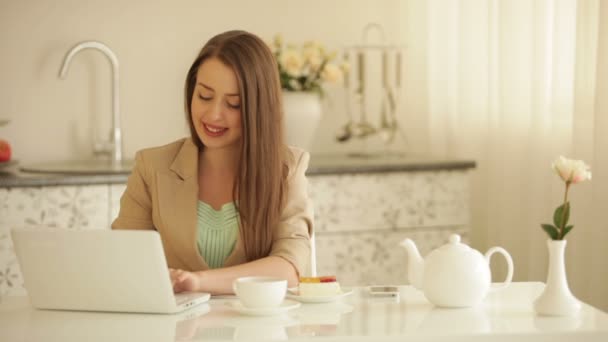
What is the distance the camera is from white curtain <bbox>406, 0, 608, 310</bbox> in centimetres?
302

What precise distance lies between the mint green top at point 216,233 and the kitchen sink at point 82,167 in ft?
3.29

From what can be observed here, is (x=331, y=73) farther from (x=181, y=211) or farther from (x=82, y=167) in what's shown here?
(x=181, y=211)

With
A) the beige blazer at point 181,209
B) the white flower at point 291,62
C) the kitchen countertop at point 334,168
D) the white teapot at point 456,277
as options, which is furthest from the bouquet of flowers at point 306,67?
the white teapot at point 456,277

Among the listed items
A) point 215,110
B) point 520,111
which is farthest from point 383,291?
point 520,111

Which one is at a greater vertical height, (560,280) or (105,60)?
(105,60)

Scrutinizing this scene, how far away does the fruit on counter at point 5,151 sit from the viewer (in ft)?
10.8

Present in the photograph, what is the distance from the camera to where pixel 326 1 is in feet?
12.7

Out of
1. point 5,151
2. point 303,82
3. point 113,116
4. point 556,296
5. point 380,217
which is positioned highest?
point 303,82

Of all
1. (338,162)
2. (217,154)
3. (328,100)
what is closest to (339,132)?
(328,100)

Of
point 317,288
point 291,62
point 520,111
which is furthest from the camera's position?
point 291,62

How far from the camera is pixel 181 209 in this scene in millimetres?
2150

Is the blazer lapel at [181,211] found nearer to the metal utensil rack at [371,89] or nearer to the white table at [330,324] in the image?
the white table at [330,324]

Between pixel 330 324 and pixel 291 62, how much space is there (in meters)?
2.00

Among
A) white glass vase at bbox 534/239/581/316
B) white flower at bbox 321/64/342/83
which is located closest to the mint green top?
white glass vase at bbox 534/239/581/316
